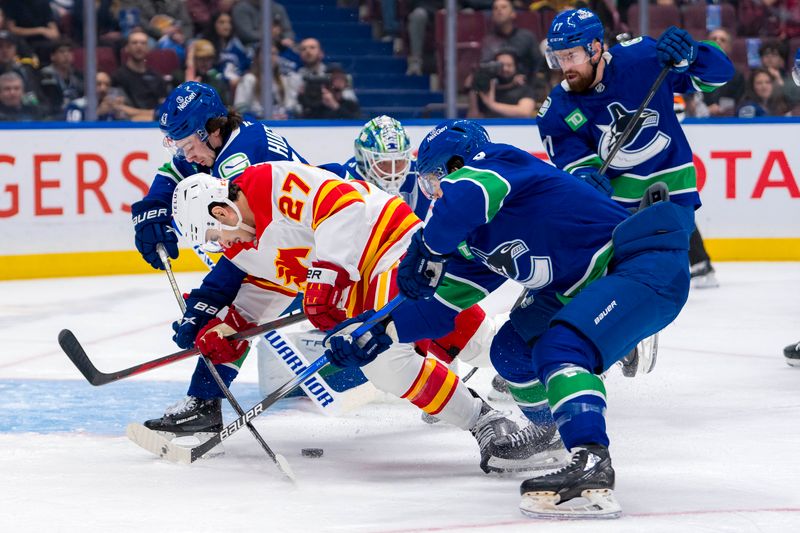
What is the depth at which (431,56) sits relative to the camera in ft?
26.5

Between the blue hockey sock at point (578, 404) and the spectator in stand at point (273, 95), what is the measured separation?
5.23 meters

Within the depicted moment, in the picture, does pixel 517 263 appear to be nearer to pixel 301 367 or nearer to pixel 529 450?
pixel 529 450

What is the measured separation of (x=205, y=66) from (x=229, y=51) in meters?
0.16

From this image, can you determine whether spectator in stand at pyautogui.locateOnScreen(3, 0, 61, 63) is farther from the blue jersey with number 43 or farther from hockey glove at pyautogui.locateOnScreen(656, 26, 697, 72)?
the blue jersey with number 43

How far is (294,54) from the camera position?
795 cm

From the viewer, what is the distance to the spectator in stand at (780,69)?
8.08m

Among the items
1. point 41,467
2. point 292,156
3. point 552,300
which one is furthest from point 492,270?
point 41,467

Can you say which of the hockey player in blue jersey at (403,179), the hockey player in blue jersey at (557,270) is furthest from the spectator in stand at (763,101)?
the hockey player in blue jersey at (557,270)

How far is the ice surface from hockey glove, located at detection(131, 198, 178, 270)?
1.72ft

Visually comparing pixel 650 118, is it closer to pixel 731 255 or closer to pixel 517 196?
pixel 517 196

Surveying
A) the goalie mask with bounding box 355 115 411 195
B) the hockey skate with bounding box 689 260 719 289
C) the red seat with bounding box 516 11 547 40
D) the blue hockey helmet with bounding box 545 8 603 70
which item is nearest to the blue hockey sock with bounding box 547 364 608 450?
the blue hockey helmet with bounding box 545 8 603 70

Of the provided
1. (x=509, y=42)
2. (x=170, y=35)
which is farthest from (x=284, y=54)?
(x=509, y=42)

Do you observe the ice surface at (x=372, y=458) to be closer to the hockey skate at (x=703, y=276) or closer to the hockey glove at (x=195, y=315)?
the hockey glove at (x=195, y=315)

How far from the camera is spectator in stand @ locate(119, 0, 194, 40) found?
7.73 m
